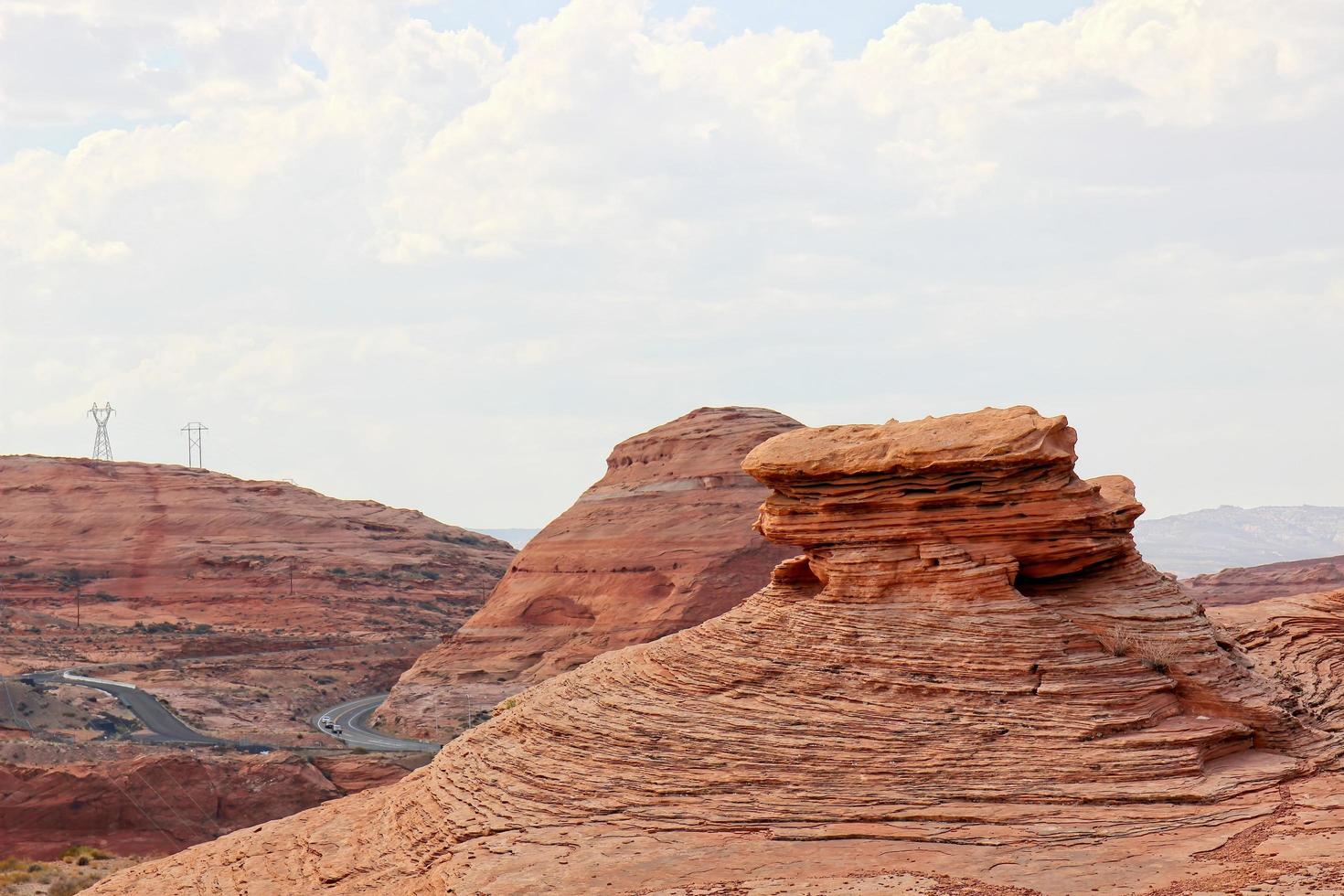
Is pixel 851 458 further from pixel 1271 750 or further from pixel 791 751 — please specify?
pixel 1271 750

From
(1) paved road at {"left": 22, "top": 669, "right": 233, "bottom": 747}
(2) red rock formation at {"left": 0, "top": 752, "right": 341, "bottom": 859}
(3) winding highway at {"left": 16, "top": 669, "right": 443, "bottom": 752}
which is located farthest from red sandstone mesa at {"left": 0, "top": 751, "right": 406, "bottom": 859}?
(1) paved road at {"left": 22, "top": 669, "right": 233, "bottom": 747}

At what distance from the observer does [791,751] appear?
21.0 m

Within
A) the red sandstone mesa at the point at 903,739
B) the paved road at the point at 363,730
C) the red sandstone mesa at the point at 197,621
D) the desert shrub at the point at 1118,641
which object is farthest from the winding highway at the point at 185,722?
the desert shrub at the point at 1118,641

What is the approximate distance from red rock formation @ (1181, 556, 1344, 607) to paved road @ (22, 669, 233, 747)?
183ft

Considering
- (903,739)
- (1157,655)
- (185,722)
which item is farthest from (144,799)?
(1157,655)

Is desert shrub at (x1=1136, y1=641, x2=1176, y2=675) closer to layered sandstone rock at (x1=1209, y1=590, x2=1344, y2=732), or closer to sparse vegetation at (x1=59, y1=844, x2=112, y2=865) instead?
layered sandstone rock at (x1=1209, y1=590, x2=1344, y2=732)

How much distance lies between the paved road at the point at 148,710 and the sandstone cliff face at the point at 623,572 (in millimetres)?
8860

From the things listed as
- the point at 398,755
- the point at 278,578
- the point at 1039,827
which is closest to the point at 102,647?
the point at 278,578

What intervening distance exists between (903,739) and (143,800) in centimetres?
3239

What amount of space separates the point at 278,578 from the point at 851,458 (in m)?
86.7

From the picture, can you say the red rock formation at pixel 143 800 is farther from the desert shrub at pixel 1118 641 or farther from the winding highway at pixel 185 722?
the desert shrub at pixel 1118 641

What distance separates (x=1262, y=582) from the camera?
99.1 meters

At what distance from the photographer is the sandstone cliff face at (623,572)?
6669 centimetres

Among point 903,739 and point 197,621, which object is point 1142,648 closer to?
point 903,739
